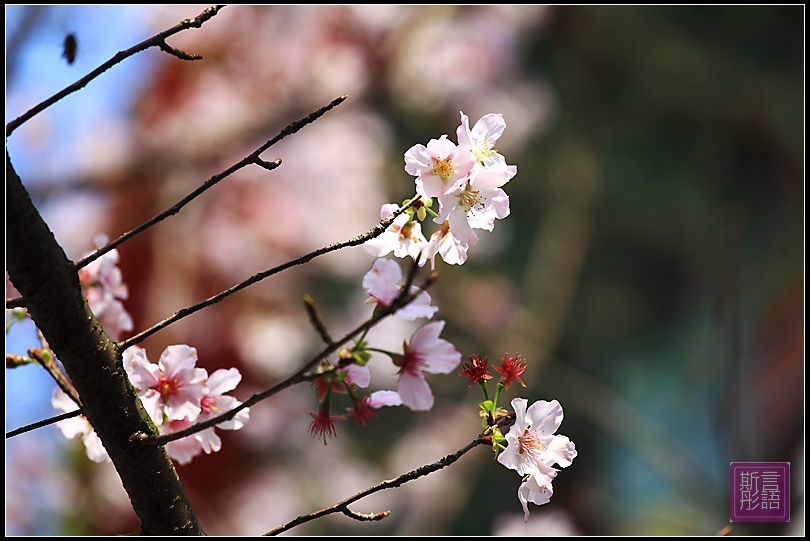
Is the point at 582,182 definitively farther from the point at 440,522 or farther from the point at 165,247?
the point at 165,247

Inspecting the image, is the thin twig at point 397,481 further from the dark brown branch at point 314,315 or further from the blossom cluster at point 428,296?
the dark brown branch at point 314,315

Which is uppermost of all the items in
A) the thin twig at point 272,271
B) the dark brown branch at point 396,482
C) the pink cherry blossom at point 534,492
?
the thin twig at point 272,271

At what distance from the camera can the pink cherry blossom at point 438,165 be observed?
0.41 m

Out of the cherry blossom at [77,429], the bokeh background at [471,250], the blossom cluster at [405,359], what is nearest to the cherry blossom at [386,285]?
the blossom cluster at [405,359]

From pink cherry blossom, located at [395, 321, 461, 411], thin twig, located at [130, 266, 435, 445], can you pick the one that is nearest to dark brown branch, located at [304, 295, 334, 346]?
thin twig, located at [130, 266, 435, 445]

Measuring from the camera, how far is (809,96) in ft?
5.41

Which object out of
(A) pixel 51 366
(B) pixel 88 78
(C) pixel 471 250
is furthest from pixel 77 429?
(C) pixel 471 250

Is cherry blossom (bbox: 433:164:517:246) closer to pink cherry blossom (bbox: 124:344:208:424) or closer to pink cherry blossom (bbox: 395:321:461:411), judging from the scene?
pink cherry blossom (bbox: 395:321:461:411)

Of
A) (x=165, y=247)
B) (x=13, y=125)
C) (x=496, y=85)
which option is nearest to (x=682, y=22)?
(x=496, y=85)

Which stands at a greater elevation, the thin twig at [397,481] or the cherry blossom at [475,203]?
the cherry blossom at [475,203]

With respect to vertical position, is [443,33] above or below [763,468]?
above

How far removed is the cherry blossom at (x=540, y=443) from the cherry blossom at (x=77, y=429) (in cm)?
31

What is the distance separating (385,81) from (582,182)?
87cm

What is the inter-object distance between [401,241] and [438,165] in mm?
56
